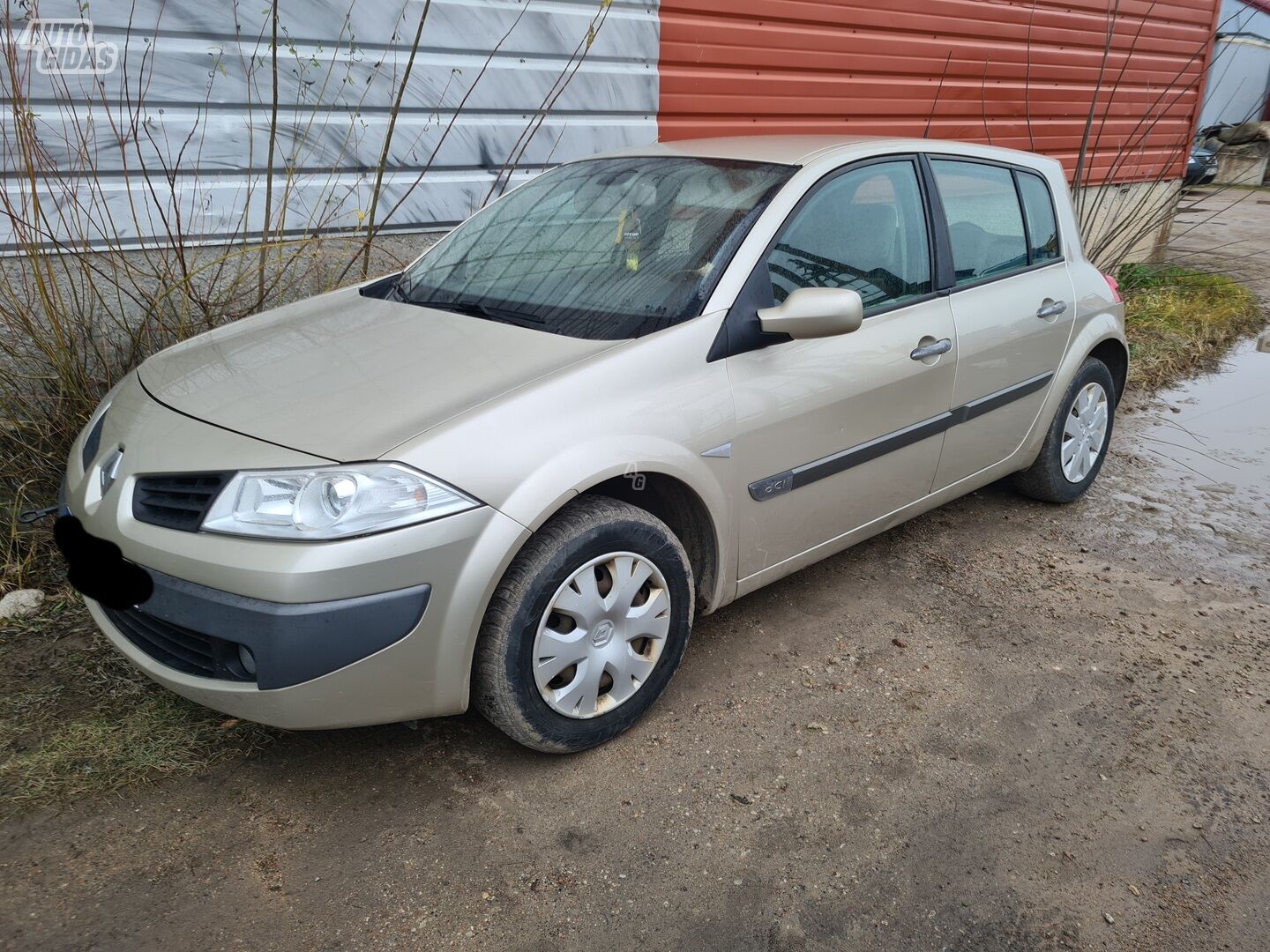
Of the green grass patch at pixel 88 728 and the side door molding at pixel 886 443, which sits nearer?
the green grass patch at pixel 88 728

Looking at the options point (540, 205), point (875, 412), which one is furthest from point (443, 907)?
point (540, 205)

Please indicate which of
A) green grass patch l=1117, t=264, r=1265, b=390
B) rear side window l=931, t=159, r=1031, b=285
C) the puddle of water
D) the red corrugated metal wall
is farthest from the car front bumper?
green grass patch l=1117, t=264, r=1265, b=390

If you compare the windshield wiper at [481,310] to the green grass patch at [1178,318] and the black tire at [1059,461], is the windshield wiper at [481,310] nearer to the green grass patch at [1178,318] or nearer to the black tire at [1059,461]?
the black tire at [1059,461]

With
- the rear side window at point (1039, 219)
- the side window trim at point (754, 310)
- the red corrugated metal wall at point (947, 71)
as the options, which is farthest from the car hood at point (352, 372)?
the red corrugated metal wall at point (947, 71)

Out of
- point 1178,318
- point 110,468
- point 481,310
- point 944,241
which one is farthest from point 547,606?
point 1178,318

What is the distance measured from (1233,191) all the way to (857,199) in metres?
16.2

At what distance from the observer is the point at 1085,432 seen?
4316 millimetres

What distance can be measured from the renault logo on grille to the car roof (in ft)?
6.37

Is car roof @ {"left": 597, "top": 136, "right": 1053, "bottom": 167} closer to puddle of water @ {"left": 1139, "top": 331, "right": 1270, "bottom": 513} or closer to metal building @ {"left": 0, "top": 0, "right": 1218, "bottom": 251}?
metal building @ {"left": 0, "top": 0, "right": 1218, "bottom": 251}

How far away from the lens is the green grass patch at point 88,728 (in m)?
2.51

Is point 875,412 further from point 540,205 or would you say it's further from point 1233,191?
point 1233,191

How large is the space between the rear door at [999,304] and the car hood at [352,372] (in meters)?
1.51

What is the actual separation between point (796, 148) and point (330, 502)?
197cm

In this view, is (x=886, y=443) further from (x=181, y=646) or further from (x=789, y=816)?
(x=181, y=646)
